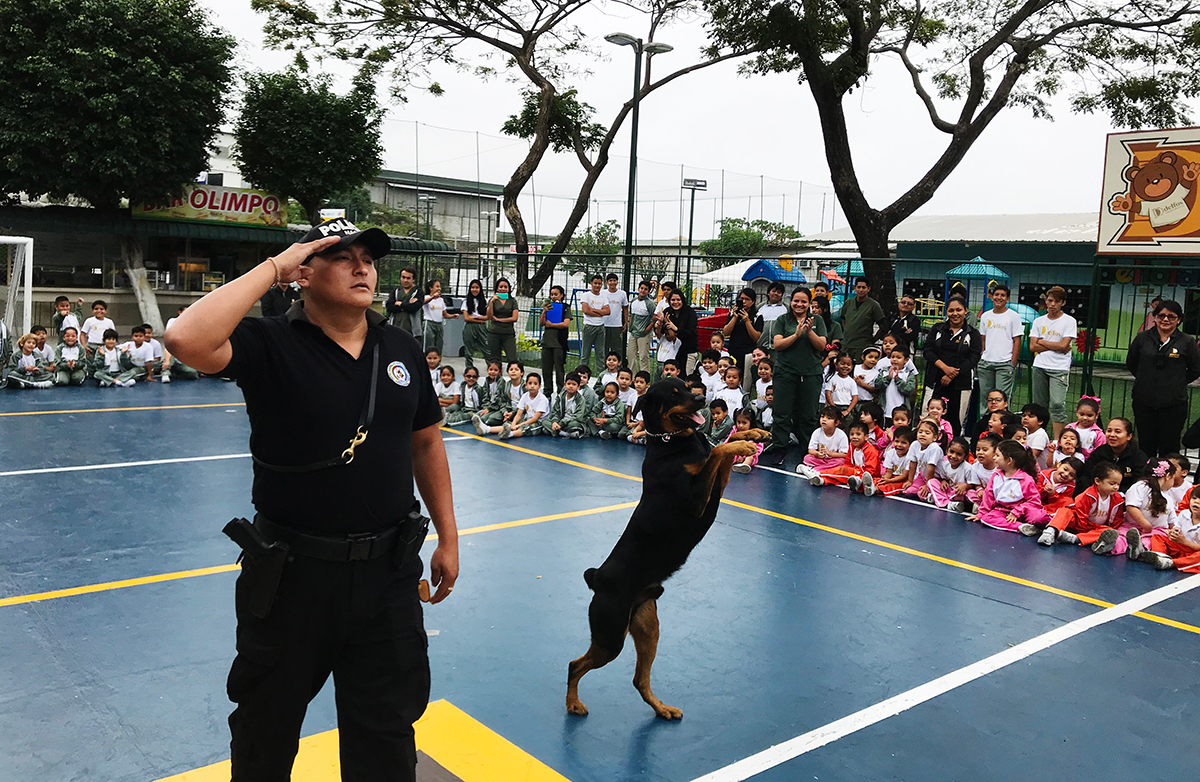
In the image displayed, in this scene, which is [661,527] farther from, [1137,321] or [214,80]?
[214,80]

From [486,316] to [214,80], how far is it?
10912 millimetres

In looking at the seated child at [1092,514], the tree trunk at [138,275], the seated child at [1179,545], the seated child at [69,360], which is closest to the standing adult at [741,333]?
the seated child at [1092,514]

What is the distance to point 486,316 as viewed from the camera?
15.1 m

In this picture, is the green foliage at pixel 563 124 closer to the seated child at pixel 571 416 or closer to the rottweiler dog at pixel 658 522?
the seated child at pixel 571 416

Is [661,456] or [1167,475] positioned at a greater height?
[661,456]

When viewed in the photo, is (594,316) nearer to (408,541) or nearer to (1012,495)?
(1012,495)

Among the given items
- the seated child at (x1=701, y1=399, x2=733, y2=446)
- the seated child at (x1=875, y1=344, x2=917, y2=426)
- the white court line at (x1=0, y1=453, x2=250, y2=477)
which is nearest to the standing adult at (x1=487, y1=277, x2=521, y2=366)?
the seated child at (x1=701, y1=399, x2=733, y2=446)

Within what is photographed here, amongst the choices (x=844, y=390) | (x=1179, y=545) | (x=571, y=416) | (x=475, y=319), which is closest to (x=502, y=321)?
(x=475, y=319)

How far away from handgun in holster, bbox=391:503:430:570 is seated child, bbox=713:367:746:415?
8.95 meters

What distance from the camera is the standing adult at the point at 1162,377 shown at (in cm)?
896

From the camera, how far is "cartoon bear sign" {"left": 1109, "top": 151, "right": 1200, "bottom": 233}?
34.3 feet

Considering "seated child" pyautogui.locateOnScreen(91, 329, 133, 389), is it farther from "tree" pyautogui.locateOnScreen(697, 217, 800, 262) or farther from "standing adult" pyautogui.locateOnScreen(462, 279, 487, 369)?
"tree" pyautogui.locateOnScreen(697, 217, 800, 262)

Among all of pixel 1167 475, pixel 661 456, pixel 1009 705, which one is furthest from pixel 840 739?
pixel 1167 475

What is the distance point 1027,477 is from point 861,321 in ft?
12.7
